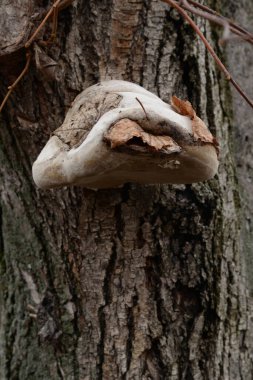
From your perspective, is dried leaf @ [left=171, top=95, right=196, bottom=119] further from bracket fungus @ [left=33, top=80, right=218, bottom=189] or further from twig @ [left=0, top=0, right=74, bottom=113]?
twig @ [left=0, top=0, right=74, bottom=113]

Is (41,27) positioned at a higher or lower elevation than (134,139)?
higher

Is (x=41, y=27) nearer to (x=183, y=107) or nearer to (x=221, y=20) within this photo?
(x=183, y=107)

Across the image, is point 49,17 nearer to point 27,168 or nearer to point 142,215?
point 27,168

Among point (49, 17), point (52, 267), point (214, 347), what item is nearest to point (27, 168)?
point (52, 267)

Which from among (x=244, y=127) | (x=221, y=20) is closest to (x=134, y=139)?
(x=221, y=20)

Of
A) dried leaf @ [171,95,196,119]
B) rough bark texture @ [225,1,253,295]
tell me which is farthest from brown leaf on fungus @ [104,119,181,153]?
rough bark texture @ [225,1,253,295]

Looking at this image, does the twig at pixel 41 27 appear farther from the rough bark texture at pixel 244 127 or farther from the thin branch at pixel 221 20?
the rough bark texture at pixel 244 127
